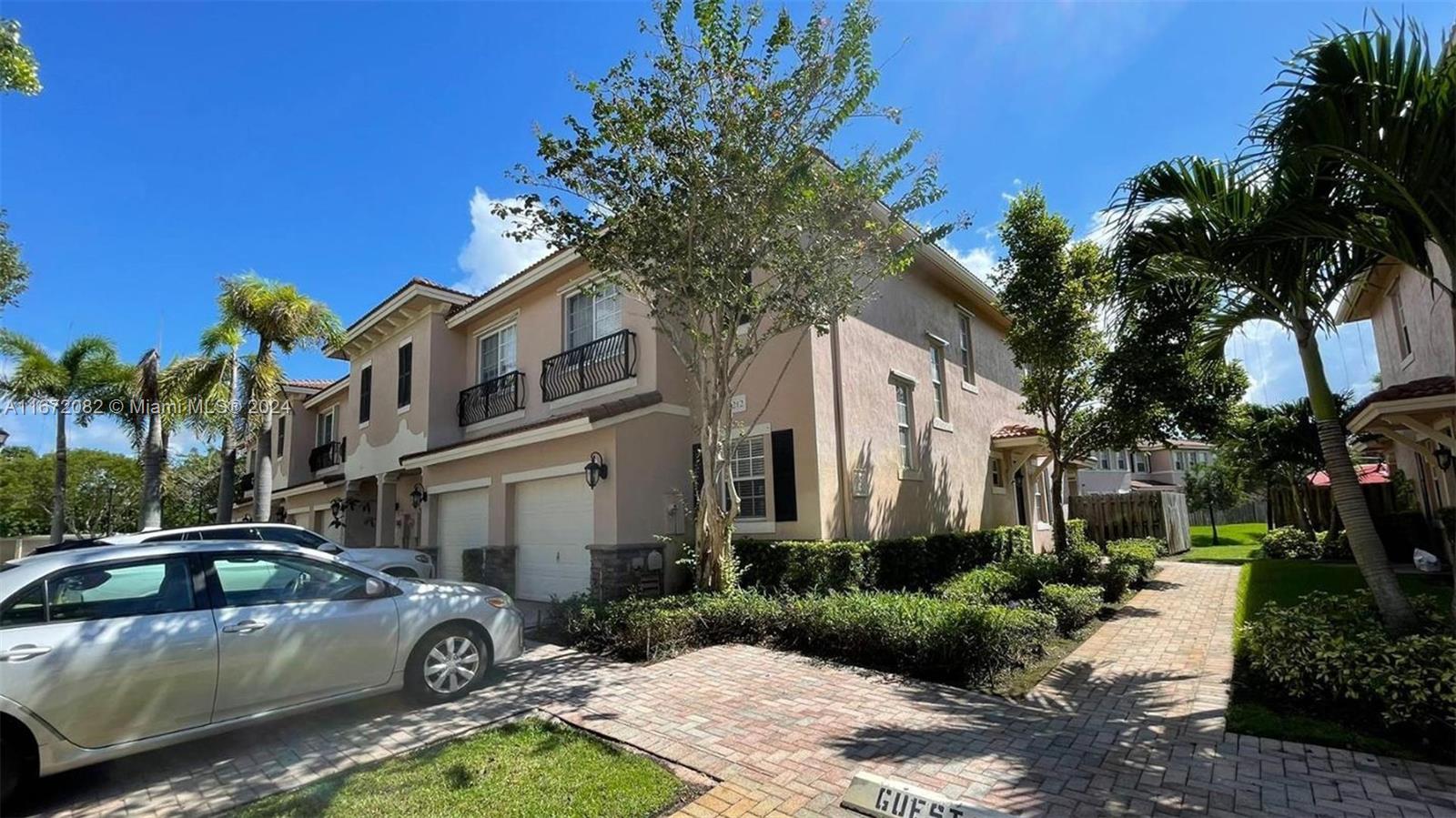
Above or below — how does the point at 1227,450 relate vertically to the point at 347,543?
above

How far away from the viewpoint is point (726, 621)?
8.64 meters

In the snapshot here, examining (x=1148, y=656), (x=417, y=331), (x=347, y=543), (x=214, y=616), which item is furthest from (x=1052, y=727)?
(x=347, y=543)

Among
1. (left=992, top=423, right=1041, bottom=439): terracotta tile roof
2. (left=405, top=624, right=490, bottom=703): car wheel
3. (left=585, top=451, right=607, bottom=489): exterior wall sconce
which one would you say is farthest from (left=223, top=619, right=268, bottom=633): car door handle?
(left=992, top=423, right=1041, bottom=439): terracotta tile roof

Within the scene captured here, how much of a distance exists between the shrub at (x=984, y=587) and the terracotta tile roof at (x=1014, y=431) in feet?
21.3

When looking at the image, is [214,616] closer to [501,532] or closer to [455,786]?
[455,786]

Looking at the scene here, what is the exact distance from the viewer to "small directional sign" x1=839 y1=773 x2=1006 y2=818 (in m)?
3.49

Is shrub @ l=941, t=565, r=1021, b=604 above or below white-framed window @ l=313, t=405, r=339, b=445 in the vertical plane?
below

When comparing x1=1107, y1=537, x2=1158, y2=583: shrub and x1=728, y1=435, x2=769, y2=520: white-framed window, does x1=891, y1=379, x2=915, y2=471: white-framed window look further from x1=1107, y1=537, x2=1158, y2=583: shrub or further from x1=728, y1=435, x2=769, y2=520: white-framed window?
x1=1107, y1=537, x2=1158, y2=583: shrub

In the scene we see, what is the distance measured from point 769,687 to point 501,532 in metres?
8.53

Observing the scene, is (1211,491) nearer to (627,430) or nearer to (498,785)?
(627,430)

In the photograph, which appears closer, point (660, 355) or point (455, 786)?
point (455, 786)

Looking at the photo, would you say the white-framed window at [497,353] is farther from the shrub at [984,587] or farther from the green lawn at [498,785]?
the green lawn at [498,785]

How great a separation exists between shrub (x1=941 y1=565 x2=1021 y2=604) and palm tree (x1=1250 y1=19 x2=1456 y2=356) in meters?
5.71

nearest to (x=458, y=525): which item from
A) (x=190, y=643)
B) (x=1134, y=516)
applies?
(x=190, y=643)
